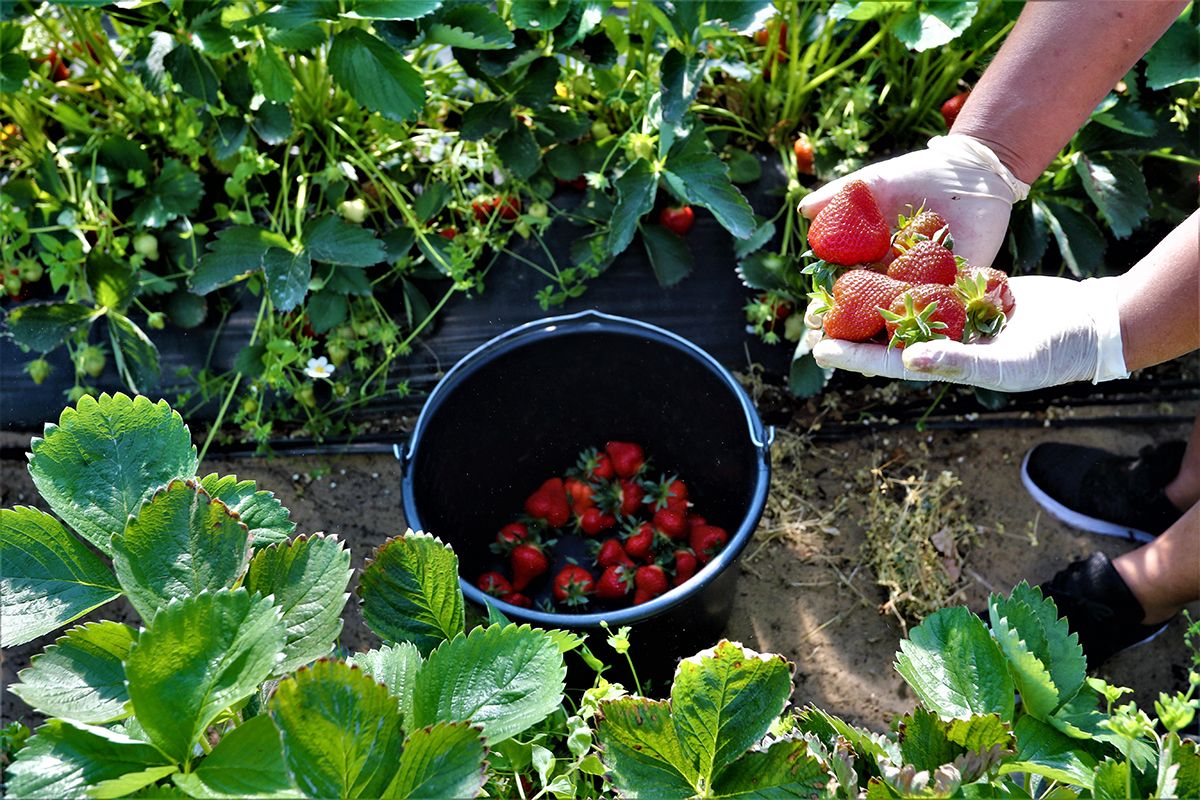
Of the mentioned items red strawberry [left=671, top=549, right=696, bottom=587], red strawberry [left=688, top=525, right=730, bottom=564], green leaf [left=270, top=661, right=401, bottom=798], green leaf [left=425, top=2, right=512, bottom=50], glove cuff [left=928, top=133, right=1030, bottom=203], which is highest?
green leaf [left=425, top=2, right=512, bottom=50]

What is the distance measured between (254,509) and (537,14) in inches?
39.5

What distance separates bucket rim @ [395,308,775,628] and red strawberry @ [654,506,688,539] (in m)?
0.19

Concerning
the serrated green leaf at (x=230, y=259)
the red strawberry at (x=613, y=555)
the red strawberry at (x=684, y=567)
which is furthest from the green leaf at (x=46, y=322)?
the red strawberry at (x=684, y=567)

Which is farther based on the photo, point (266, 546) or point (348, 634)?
point (348, 634)

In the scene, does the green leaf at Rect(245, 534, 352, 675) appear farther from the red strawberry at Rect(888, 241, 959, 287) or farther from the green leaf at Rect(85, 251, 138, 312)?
the green leaf at Rect(85, 251, 138, 312)

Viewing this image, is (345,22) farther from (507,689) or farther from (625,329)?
(507,689)

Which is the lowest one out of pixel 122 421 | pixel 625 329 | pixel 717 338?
pixel 717 338

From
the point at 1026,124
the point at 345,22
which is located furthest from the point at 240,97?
the point at 1026,124

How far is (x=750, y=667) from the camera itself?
71cm

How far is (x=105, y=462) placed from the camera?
2.51 ft

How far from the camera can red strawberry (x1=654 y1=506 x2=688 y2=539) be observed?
62.1 inches

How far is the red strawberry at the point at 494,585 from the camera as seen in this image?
1.52 m

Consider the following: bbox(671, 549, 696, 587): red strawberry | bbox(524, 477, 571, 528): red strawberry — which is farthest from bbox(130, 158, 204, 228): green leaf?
bbox(671, 549, 696, 587): red strawberry

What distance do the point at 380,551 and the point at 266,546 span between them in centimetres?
9
